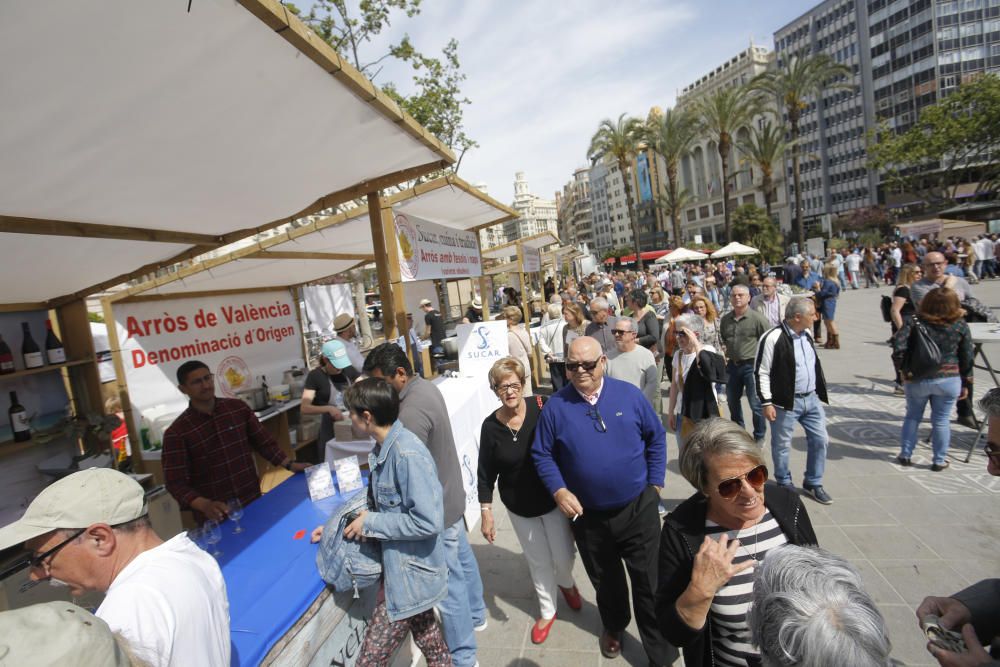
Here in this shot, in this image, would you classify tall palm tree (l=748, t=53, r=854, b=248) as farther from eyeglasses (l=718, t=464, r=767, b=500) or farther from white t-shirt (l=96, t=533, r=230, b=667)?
white t-shirt (l=96, t=533, r=230, b=667)

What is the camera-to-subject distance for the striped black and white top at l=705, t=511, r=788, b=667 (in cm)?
169

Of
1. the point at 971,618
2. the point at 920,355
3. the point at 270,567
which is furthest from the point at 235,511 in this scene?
the point at 920,355

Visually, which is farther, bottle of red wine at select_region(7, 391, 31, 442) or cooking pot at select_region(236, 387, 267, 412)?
cooking pot at select_region(236, 387, 267, 412)

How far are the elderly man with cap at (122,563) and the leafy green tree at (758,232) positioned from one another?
43.9 metres

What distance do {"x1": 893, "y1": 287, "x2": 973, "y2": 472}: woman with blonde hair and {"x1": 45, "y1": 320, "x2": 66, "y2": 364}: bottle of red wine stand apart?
317 inches

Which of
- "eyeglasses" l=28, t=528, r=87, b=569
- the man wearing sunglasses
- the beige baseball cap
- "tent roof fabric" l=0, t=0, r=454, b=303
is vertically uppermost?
"tent roof fabric" l=0, t=0, r=454, b=303

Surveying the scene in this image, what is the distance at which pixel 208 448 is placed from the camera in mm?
3258

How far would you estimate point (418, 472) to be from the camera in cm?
218

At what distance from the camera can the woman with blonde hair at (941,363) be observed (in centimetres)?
412

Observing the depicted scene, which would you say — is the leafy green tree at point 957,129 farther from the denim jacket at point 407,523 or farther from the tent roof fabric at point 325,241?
the denim jacket at point 407,523

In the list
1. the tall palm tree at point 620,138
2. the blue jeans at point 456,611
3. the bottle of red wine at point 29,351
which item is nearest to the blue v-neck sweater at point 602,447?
the blue jeans at point 456,611

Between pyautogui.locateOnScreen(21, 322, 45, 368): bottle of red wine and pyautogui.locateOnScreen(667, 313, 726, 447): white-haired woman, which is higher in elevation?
pyautogui.locateOnScreen(21, 322, 45, 368): bottle of red wine

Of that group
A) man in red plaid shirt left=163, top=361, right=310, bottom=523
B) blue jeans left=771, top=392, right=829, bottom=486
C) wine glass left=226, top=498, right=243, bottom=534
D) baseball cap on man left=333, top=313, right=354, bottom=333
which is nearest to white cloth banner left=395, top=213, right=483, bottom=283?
baseball cap on man left=333, top=313, right=354, bottom=333

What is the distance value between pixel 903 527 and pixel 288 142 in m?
5.06
